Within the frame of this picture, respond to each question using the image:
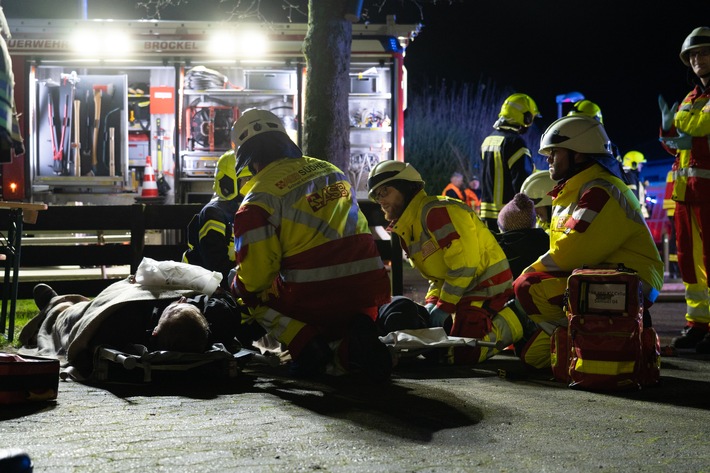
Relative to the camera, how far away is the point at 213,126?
12.4 metres

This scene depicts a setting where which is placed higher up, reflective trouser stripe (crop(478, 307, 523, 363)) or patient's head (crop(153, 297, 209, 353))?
patient's head (crop(153, 297, 209, 353))

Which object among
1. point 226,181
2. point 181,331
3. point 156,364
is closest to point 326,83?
point 226,181

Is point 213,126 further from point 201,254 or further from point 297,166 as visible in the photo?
point 297,166

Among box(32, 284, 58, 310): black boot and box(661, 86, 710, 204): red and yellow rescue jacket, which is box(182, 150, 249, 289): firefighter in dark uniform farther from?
box(661, 86, 710, 204): red and yellow rescue jacket

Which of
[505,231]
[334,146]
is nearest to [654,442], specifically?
[505,231]

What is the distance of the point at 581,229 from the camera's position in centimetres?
504

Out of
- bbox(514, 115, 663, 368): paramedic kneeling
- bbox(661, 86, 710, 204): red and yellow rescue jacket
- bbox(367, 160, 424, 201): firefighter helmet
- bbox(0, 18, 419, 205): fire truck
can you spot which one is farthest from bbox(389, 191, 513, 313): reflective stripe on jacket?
bbox(0, 18, 419, 205): fire truck

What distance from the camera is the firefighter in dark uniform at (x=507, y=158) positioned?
27.8 feet

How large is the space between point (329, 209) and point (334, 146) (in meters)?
3.70

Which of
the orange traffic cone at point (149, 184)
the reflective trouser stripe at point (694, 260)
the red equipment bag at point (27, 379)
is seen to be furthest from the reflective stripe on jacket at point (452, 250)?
the orange traffic cone at point (149, 184)

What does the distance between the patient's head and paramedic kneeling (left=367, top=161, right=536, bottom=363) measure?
1617 millimetres

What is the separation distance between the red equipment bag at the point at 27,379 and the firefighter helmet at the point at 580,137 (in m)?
3.01

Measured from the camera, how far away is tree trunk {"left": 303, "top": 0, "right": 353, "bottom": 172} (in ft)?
28.6

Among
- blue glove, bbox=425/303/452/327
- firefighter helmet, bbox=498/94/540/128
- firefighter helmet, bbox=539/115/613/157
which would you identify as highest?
firefighter helmet, bbox=498/94/540/128
